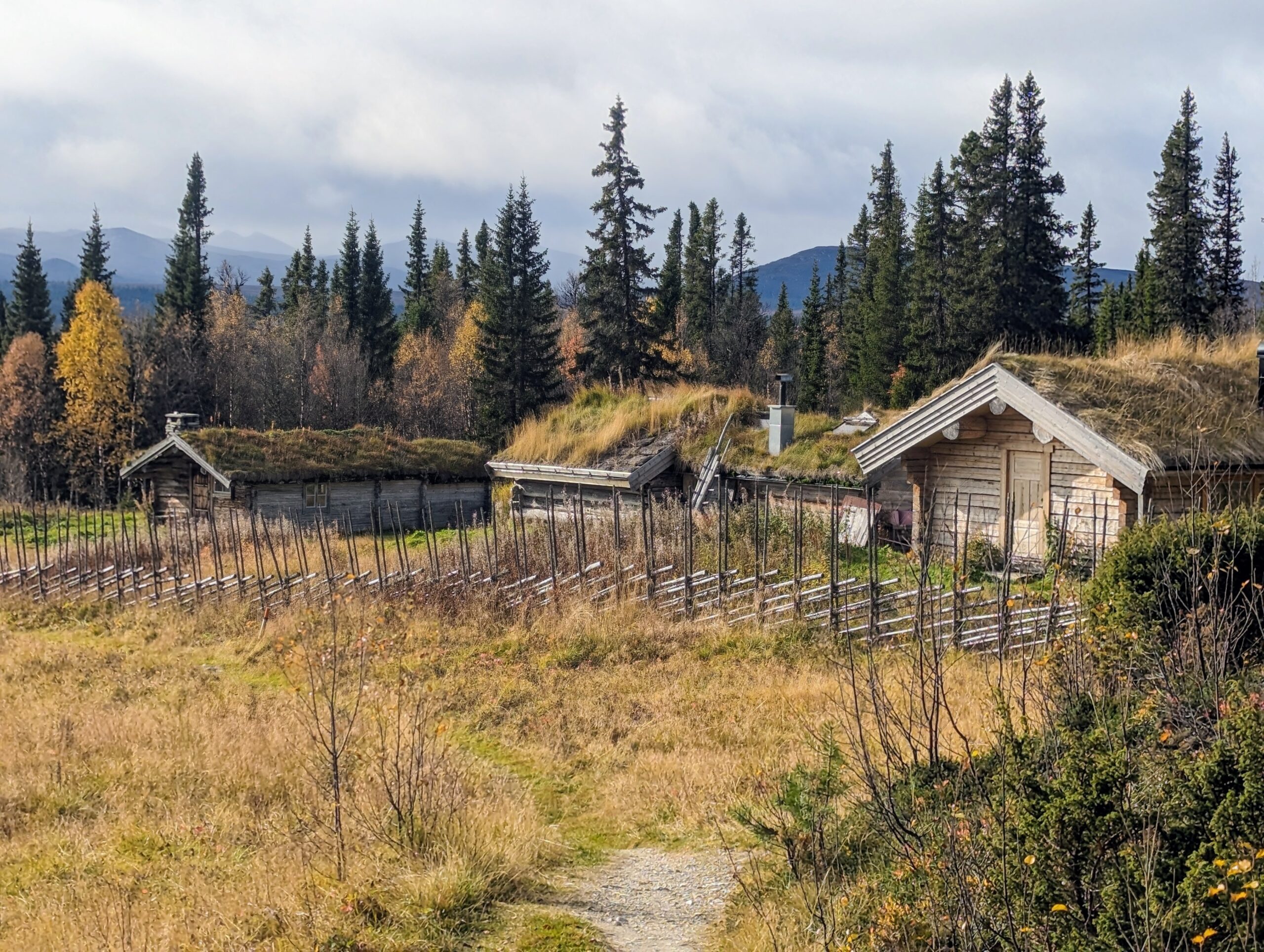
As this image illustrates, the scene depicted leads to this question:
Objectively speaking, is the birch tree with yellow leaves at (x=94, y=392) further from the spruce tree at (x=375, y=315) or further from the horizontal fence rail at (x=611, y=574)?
the horizontal fence rail at (x=611, y=574)

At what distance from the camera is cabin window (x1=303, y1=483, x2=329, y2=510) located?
95.6ft

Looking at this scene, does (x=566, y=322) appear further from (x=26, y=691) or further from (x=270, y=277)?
(x=26, y=691)

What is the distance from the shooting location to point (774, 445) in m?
19.9

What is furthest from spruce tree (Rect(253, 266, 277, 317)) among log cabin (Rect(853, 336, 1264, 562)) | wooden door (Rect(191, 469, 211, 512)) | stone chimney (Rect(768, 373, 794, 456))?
log cabin (Rect(853, 336, 1264, 562))

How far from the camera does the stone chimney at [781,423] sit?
65.1ft

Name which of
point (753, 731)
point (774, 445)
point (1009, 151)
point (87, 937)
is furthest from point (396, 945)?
point (1009, 151)

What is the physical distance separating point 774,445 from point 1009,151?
1170 inches

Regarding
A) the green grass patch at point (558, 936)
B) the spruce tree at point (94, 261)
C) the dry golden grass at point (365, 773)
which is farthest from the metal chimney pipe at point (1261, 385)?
the spruce tree at point (94, 261)

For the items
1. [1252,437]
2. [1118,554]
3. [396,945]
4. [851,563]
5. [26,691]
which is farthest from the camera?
[851,563]

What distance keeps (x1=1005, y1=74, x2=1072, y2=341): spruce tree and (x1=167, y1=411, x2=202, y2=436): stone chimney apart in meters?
31.7

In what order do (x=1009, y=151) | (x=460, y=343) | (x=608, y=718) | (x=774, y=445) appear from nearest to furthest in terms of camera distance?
(x=608, y=718) → (x=774, y=445) → (x=1009, y=151) → (x=460, y=343)

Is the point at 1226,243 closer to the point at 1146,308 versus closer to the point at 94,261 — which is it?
the point at 1146,308

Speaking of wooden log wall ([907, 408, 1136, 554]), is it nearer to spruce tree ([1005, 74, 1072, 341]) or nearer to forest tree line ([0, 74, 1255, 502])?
forest tree line ([0, 74, 1255, 502])

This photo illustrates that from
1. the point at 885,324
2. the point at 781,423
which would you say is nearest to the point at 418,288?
the point at 885,324
